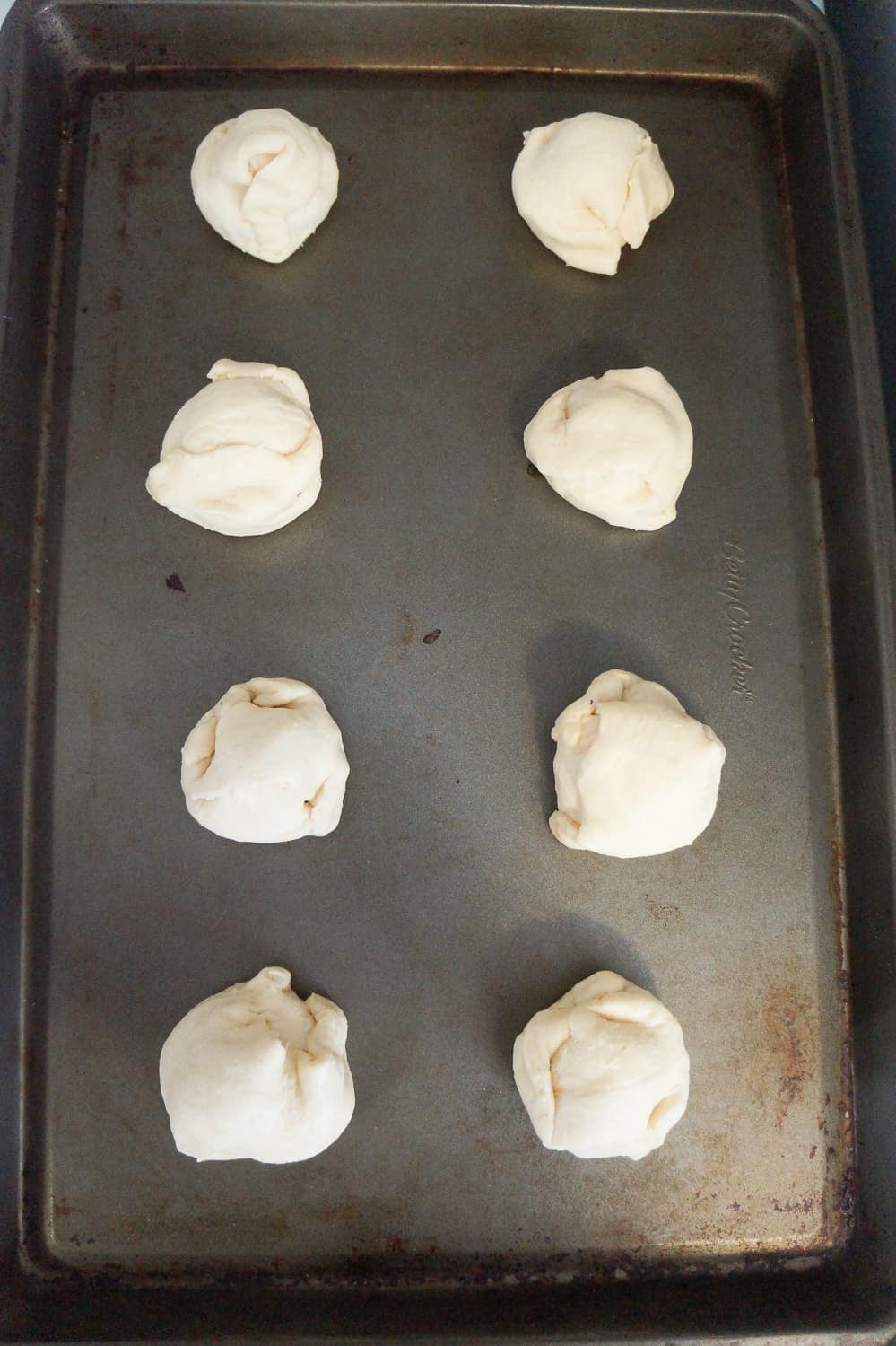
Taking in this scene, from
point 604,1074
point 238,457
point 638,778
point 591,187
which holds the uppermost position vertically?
point 591,187

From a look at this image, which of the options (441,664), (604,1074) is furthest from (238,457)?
(604,1074)

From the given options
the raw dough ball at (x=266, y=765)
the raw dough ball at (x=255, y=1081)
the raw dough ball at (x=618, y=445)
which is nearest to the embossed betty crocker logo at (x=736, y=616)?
the raw dough ball at (x=618, y=445)

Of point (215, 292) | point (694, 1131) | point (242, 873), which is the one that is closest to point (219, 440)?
point (215, 292)

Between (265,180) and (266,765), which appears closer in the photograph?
(266,765)

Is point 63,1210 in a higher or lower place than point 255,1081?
lower

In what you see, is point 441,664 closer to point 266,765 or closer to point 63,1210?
point 266,765

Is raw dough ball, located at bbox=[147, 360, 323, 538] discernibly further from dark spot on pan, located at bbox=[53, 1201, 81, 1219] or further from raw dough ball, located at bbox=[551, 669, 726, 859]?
dark spot on pan, located at bbox=[53, 1201, 81, 1219]

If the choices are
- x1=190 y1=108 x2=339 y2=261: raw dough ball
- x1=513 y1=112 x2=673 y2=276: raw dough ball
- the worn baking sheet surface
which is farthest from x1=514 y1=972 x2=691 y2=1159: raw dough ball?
x1=190 y1=108 x2=339 y2=261: raw dough ball
